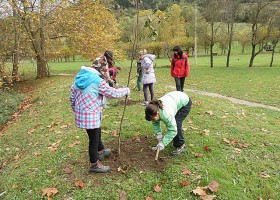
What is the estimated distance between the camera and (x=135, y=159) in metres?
5.23

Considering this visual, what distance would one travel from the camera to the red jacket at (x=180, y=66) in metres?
9.31

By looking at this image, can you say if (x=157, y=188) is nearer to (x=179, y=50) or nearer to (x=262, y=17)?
(x=179, y=50)

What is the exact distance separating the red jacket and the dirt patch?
13.6 ft

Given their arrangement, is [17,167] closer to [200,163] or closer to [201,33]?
[200,163]

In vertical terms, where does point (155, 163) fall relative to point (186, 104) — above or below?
below

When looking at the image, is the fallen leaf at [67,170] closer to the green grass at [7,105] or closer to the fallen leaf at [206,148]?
the fallen leaf at [206,148]

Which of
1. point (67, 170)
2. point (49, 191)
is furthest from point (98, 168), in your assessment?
point (49, 191)

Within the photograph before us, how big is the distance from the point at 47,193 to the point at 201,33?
121 ft

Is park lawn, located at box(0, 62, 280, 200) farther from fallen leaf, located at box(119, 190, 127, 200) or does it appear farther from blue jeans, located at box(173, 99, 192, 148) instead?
blue jeans, located at box(173, 99, 192, 148)

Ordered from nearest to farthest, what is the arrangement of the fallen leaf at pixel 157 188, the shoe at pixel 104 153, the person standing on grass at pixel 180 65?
the fallen leaf at pixel 157 188 → the shoe at pixel 104 153 → the person standing on grass at pixel 180 65

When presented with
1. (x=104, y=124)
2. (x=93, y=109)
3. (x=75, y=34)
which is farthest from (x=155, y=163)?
(x=75, y=34)

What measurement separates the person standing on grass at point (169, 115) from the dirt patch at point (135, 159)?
37cm

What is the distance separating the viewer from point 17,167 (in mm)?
5742

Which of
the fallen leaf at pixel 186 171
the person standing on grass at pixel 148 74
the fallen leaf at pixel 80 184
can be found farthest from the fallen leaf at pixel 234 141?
the person standing on grass at pixel 148 74
